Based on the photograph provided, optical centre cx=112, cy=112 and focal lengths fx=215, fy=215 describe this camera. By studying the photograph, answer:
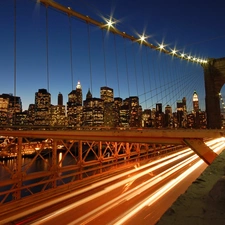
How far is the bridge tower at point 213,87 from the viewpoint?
22.0 m

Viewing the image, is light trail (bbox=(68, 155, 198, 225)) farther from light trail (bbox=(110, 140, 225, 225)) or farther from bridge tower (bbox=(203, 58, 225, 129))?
bridge tower (bbox=(203, 58, 225, 129))

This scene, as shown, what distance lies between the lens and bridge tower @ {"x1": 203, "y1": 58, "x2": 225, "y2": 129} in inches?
868

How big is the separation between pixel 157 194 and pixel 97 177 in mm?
4671

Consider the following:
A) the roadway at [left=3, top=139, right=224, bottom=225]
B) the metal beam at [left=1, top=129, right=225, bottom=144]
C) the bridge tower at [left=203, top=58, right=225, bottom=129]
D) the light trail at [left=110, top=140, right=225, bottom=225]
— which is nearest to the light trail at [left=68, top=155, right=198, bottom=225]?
the roadway at [left=3, top=139, right=224, bottom=225]

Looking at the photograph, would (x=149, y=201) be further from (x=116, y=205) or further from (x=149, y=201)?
(x=116, y=205)

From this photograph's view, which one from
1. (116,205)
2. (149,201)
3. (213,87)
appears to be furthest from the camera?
(213,87)

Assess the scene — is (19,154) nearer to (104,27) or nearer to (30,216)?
(30,216)

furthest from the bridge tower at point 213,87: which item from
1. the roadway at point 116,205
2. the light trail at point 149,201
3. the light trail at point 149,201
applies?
the roadway at point 116,205

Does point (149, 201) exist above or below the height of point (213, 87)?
below

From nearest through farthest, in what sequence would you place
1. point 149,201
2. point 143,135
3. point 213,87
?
point 149,201 < point 143,135 < point 213,87

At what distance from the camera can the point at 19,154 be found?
1205 centimetres

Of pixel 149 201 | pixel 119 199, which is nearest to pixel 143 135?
pixel 149 201

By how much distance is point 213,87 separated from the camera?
23312 mm

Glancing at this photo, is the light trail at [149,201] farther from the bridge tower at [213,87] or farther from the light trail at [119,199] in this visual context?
the bridge tower at [213,87]
